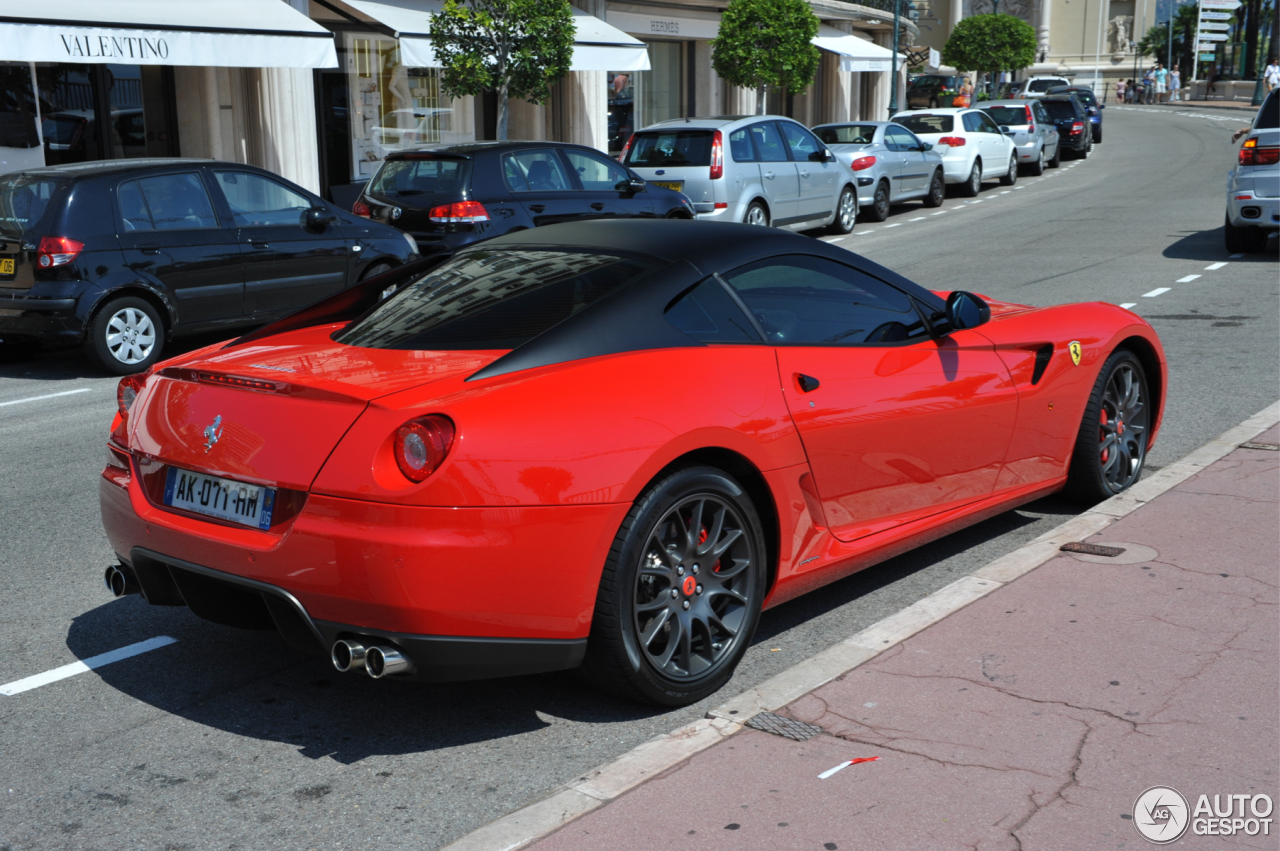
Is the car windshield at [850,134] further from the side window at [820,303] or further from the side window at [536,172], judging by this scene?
the side window at [820,303]

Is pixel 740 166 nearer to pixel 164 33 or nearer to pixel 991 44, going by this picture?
pixel 164 33

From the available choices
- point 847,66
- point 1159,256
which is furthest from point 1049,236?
point 847,66

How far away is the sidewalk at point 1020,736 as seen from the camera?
10.0 ft

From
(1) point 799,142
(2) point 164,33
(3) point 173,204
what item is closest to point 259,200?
(3) point 173,204

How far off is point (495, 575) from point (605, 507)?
1.14ft

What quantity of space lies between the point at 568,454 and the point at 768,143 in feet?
48.3

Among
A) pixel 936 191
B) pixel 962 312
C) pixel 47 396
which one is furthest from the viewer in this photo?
pixel 936 191

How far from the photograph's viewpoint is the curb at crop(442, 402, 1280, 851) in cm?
312

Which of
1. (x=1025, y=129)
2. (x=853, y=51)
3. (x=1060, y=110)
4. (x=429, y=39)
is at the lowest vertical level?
(x=1025, y=129)

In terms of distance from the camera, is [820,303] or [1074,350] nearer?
[820,303]

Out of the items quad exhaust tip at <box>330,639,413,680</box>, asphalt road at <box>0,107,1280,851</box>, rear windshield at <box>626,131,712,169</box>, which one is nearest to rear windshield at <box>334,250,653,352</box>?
quad exhaust tip at <box>330,639,413,680</box>

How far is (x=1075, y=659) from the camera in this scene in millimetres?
4004

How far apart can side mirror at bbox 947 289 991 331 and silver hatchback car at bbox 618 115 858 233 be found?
11636 mm

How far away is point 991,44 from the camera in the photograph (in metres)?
54.4
